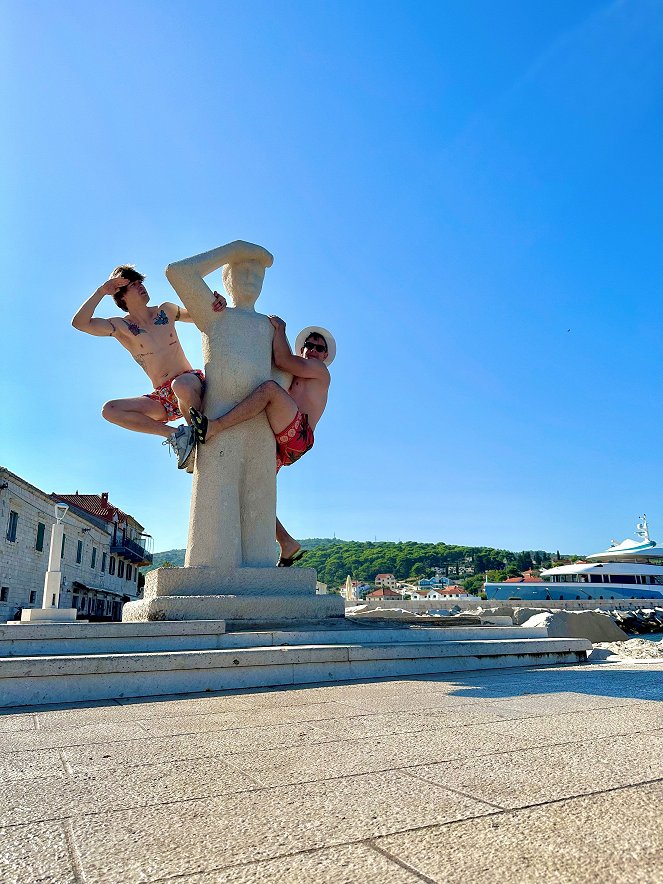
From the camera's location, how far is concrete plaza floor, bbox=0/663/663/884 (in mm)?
1217

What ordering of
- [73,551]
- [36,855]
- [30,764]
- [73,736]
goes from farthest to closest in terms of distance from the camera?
[73,551] → [73,736] → [30,764] → [36,855]

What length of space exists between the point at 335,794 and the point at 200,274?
17.5 feet

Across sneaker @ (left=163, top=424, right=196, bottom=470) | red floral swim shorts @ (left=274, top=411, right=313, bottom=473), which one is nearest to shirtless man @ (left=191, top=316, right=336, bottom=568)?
red floral swim shorts @ (left=274, top=411, right=313, bottom=473)

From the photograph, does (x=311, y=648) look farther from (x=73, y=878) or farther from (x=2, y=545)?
(x=2, y=545)

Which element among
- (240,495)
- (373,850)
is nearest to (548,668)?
(240,495)

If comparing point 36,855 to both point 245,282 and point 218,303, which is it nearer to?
point 218,303

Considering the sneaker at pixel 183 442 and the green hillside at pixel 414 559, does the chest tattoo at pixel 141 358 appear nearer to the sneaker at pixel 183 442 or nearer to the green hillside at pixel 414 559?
the sneaker at pixel 183 442

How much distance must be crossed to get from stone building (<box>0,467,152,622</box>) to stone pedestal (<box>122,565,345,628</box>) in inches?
704

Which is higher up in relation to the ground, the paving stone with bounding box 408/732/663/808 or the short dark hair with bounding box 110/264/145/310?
the short dark hair with bounding box 110/264/145/310

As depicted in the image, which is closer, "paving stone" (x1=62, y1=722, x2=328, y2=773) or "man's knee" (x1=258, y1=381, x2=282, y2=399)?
"paving stone" (x1=62, y1=722, x2=328, y2=773)

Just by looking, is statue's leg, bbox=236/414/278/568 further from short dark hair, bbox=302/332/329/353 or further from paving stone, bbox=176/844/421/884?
paving stone, bbox=176/844/421/884

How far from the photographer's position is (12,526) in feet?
Answer: 72.3

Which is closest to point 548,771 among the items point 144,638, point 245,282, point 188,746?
point 188,746

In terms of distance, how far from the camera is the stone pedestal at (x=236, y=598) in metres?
5.14
